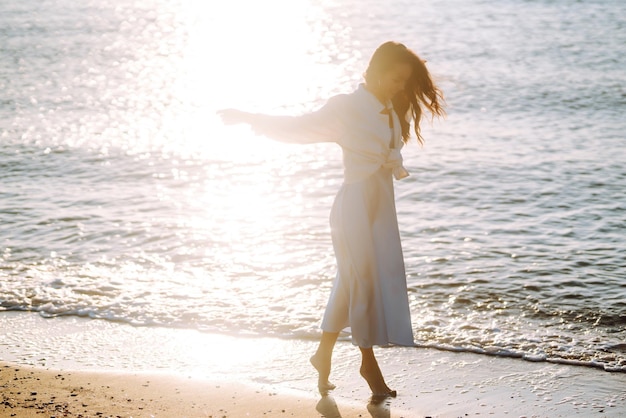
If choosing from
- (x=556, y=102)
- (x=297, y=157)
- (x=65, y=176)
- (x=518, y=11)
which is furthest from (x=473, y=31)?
(x=65, y=176)

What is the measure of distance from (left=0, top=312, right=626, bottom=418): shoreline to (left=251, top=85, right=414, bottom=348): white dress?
0.50 metres

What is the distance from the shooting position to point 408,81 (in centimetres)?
551

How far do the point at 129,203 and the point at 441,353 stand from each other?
18.5 ft

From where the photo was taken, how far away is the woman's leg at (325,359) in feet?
18.9

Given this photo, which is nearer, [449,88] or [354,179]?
[354,179]

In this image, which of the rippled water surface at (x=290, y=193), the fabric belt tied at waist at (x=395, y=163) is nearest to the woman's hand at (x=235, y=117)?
the fabric belt tied at waist at (x=395, y=163)

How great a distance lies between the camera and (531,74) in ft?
70.0

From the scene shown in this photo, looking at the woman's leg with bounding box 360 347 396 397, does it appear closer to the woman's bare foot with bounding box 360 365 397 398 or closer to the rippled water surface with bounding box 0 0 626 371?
the woman's bare foot with bounding box 360 365 397 398

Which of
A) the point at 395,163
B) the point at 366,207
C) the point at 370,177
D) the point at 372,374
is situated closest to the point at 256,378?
the point at 372,374

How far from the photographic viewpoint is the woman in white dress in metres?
5.46

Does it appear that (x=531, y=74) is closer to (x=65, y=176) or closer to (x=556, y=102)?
(x=556, y=102)

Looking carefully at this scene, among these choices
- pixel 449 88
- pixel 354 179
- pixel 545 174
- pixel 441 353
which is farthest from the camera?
pixel 449 88

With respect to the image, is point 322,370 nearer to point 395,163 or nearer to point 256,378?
point 256,378

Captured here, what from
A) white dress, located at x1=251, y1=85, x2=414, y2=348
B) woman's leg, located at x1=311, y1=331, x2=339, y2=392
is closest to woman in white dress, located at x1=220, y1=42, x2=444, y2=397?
white dress, located at x1=251, y1=85, x2=414, y2=348
